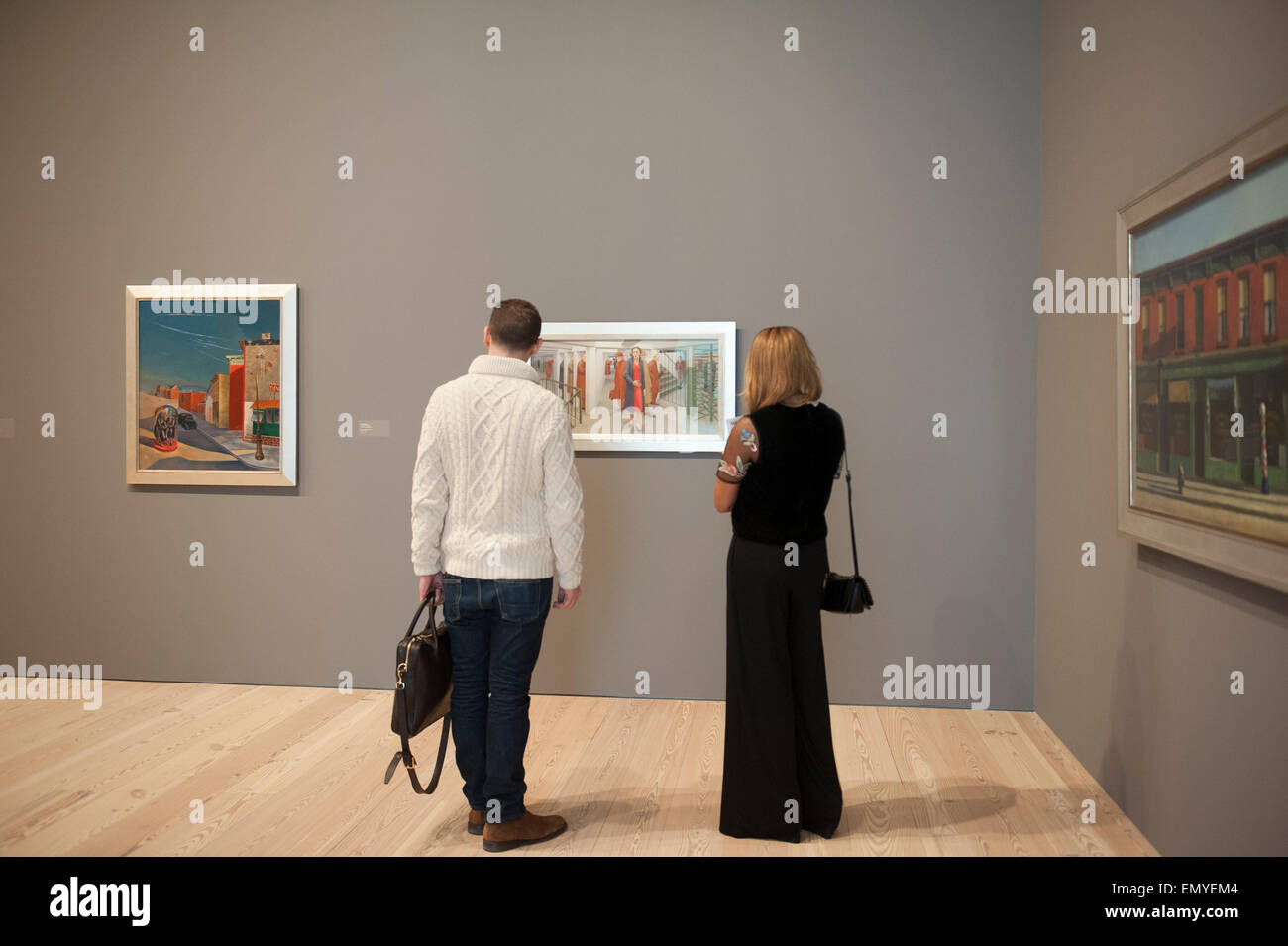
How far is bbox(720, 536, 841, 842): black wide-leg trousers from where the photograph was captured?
2797mm

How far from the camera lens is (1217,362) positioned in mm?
2340

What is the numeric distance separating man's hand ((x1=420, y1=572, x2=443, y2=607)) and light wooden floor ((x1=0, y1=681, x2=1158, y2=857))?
758mm

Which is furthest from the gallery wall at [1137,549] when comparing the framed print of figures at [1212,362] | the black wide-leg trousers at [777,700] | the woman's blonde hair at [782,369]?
the woman's blonde hair at [782,369]

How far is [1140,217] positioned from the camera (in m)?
2.80

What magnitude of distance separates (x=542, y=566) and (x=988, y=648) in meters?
2.49

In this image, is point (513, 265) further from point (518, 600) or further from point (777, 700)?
point (777, 700)

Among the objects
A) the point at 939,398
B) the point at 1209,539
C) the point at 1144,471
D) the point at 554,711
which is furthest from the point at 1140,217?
the point at 554,711

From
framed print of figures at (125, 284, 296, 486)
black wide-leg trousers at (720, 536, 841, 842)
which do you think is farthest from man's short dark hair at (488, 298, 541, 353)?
framed print of figures at (125, 284, 296, 486)

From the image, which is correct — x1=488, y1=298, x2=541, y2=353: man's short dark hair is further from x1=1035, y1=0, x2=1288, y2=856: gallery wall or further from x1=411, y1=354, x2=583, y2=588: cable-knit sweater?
x1=1035, y1=0, x2=1288, y2=856: gallery wall

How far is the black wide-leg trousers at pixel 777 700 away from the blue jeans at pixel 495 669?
63cm

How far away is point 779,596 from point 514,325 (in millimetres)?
1159

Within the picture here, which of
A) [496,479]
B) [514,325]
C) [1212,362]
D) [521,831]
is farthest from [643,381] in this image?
[1212,362]

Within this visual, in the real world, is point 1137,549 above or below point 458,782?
above

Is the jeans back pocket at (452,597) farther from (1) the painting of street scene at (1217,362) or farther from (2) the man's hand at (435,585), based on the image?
(1) the painting of street scene at (1217,362)
